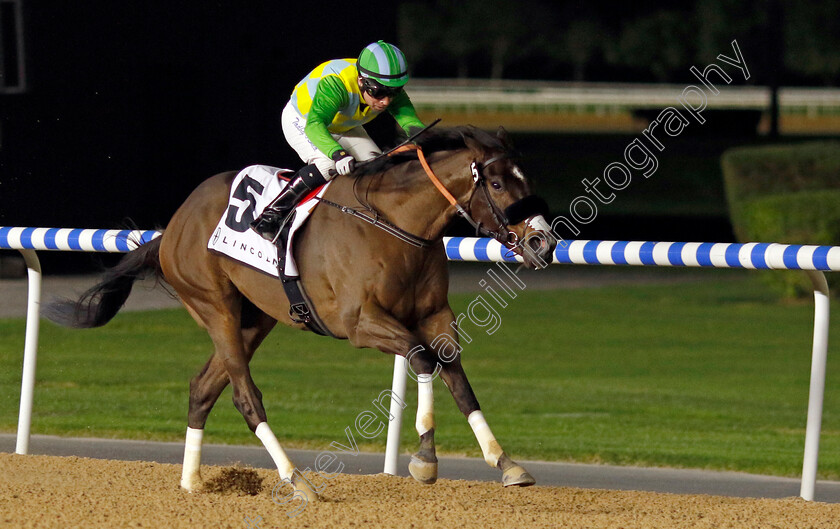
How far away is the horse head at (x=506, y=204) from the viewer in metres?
4.36

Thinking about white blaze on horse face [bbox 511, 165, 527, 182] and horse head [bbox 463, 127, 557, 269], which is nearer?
horse head [bbox 463, 127, 557, 269]

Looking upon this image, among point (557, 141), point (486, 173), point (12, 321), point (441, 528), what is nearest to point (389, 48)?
point (486, 173)

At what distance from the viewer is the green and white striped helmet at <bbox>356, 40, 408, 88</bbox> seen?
15.9ft

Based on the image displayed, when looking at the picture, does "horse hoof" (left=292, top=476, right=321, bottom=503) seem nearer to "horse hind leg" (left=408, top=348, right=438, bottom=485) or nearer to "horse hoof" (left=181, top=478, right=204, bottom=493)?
"horse hind leg" (left=408, top=348, right=438, bottom=485)

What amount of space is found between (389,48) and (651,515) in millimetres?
1964

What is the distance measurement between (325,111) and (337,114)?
8.4 inches

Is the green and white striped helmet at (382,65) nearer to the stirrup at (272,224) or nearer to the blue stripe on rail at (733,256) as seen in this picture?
the stirrup at (272,224)

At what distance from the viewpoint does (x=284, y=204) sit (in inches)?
199

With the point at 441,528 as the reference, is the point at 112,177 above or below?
above

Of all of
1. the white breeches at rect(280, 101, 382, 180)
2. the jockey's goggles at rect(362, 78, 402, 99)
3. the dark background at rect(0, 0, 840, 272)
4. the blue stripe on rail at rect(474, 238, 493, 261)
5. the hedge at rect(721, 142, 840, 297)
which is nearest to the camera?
the jockey's goggles at rect(362, 78, 402, 99)

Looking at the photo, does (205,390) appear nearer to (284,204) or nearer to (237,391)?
(237,391)

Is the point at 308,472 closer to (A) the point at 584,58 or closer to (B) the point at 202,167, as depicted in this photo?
(B) the point at 202,167

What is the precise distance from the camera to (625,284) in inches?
632

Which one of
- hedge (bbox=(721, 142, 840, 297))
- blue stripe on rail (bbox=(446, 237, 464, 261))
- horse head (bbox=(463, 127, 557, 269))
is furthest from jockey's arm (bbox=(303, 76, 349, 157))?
hedge (bbox=(721, 142, 840, 297))
